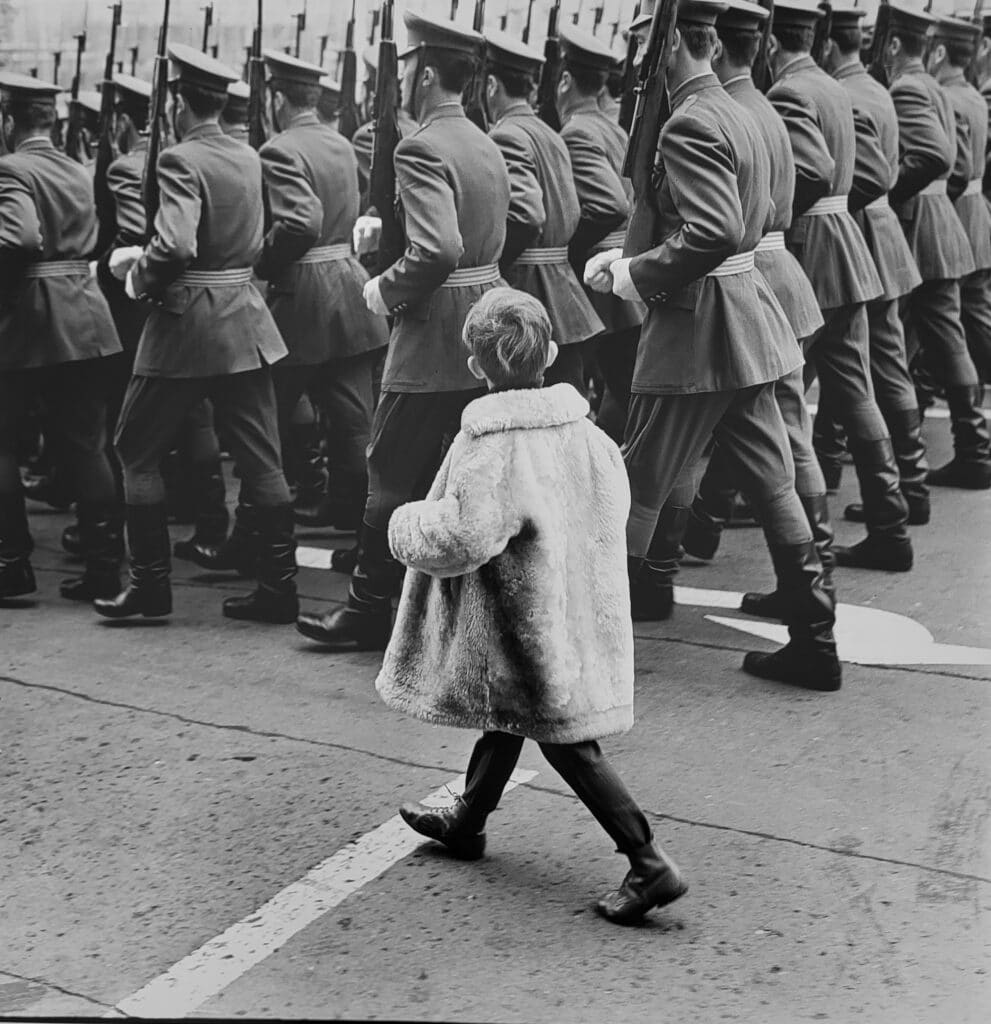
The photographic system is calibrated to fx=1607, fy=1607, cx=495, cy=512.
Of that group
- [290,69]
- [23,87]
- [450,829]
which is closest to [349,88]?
[290,69]

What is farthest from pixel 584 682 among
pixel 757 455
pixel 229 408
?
pixel 229 408

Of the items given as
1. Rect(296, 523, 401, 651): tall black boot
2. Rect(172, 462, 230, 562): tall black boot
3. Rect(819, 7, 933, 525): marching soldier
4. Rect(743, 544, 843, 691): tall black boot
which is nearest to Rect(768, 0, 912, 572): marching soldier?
Rect(819, 7, 933, 525): marching soldier

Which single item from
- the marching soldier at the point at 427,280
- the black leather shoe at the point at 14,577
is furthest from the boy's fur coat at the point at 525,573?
the black leather shoe at the point at 14,577

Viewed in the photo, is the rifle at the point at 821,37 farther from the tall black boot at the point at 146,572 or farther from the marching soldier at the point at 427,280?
the tall black boot at the point at 146,572

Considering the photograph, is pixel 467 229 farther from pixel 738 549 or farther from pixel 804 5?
pixel 738 549

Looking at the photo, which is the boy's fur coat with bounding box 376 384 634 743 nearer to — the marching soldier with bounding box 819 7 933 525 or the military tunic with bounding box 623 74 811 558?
the military tunic with bounding box 623 74 811 558

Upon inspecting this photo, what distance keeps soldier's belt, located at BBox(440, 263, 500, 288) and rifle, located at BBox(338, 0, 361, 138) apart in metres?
1.84

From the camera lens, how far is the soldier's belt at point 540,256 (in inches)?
241

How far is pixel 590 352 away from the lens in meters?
6.80

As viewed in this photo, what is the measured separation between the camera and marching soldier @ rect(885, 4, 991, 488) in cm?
733

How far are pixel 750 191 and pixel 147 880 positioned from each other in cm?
270

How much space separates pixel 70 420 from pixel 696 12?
3058 mm

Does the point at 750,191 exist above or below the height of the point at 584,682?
above

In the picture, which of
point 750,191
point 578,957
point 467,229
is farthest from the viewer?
point 467,229
